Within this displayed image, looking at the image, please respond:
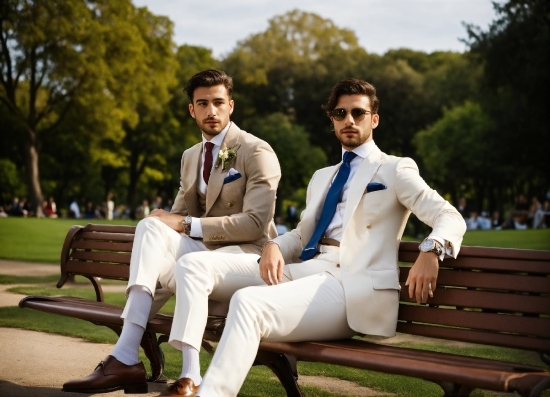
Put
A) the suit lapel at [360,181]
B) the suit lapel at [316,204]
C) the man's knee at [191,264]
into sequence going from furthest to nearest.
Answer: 1. the suit lapel at [316,204]
2. the suit lapel at [360,181]
3. the man's knee at [191,264]

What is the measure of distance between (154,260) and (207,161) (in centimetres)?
120

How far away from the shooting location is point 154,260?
4.86 metres

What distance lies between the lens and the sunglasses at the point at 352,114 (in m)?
4.71

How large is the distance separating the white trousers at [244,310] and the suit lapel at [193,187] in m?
1.17

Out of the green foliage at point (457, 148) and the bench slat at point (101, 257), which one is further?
the green foliage at point (457, 148)

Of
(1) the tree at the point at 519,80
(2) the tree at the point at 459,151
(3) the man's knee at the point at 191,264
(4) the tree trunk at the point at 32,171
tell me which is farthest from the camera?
(2) the tree at the point at 459,151

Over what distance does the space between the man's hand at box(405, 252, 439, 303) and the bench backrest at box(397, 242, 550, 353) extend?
224 millimetres

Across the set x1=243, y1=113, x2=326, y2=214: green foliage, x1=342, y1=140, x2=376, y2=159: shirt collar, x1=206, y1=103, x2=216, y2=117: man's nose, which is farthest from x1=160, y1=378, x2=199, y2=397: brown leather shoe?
x1=243, y1=113, x2=326, y2=214: green foliage

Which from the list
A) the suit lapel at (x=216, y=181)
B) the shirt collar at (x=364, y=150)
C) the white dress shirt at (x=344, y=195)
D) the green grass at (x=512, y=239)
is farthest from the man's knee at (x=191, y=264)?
the green grass at (x=512, y=239)

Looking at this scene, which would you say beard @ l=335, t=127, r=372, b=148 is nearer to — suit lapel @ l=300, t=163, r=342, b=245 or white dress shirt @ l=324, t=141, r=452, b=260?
white dress shirt @ l=324, t=141, r=452, b=260

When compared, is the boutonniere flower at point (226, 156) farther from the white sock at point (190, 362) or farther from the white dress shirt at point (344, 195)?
the white sock at point (190, 362)

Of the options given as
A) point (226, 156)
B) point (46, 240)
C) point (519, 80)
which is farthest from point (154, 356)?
point (519, 80)

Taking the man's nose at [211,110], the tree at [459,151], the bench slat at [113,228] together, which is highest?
the tree at [459,151]

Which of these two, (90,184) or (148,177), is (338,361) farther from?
(90,184)
